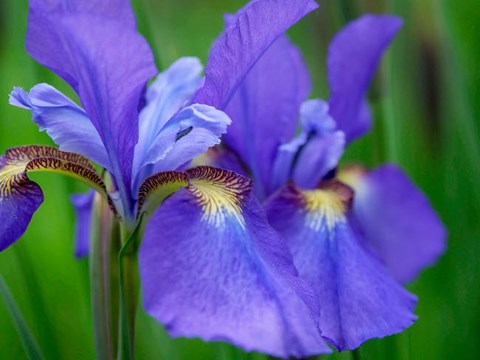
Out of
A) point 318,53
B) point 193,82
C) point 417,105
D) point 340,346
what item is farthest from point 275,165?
point 318,53

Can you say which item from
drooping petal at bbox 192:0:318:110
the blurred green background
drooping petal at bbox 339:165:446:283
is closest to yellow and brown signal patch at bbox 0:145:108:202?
drooping petal at bbox 192:0:318:110

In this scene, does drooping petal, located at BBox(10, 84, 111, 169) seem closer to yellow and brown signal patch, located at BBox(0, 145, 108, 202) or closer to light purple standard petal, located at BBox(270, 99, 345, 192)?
yellow and brown signal patch, located at BBox(0, 145, 108, 202)

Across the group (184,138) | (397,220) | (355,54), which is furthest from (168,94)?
(397,220)

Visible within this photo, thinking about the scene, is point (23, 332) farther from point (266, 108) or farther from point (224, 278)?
point (266, 108)

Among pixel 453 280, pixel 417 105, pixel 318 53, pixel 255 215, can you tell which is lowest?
pixel 453 280

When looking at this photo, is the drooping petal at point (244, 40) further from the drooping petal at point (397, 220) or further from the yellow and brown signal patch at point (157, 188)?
the drooping petal at point (397, 220)

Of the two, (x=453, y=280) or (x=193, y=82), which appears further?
(x=453, y=280)

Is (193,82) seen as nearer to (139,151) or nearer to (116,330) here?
(139,151)
